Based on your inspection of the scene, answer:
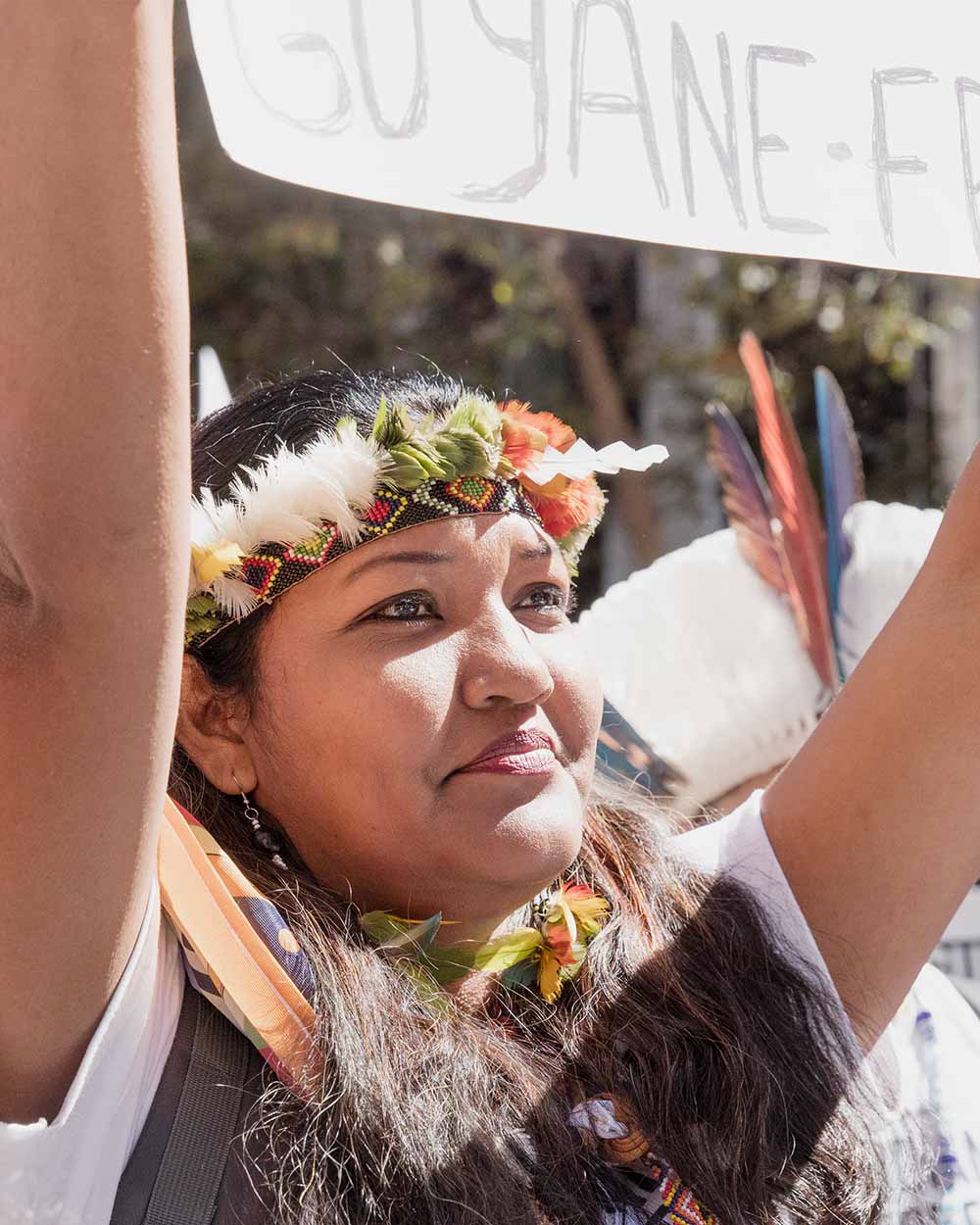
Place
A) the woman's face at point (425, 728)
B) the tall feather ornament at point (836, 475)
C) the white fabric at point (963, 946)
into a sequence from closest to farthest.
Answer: the woman's face at point (425, 728) → the tall feather ornament at point (836, 475) → the white fabric at point (963, 946)

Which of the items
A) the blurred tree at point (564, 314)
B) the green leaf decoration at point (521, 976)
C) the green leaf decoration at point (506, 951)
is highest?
the green leaf decoration at point (506, 951)

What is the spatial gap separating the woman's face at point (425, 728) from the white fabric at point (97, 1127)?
0.94ft

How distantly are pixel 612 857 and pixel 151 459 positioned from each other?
3.26ft

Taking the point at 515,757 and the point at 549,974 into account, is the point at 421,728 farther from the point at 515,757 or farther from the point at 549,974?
the point at 549,974

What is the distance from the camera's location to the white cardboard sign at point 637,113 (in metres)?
1.23

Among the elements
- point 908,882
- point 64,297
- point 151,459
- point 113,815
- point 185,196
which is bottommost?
point 185,196

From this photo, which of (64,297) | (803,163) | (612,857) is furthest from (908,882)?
(64,297)

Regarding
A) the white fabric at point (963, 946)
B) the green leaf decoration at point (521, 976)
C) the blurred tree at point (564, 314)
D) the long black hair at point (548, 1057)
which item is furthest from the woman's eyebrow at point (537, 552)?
the blurred tree at point (564, 314)

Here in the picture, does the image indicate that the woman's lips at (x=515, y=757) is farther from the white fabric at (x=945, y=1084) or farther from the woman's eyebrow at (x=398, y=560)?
the white fabric at (x=945, y=1084)

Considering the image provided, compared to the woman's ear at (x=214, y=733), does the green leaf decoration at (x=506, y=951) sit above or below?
below

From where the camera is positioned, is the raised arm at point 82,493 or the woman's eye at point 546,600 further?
the woman's eye at point 546,600

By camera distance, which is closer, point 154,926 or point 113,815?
point 113,815

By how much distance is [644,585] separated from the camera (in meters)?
2.45

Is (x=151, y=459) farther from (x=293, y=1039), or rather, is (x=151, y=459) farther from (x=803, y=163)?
(x=803, y=163)
